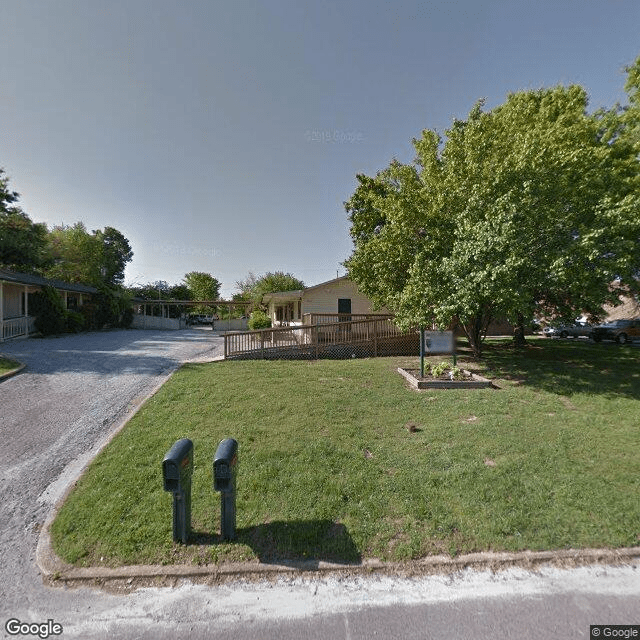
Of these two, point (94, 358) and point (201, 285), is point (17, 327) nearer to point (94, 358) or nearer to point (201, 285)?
point (94, 358)

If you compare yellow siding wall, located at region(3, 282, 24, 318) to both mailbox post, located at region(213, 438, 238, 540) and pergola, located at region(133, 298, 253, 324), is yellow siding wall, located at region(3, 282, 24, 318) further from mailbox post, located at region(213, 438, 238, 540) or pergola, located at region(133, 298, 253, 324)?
mailbox post, located at region(213, 438, 238, 540)

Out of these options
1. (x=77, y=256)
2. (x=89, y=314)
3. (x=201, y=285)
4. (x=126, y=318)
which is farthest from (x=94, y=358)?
(x=201, y=285)

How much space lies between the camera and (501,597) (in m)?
2.29

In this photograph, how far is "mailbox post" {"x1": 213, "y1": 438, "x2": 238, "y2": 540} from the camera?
269 centimetres

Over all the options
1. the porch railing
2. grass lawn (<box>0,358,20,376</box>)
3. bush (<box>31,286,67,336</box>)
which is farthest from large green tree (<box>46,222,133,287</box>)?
grass lawn (<box>0,358,20,376</box>)

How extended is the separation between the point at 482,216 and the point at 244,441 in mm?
7540

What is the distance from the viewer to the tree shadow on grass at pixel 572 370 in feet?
23.0

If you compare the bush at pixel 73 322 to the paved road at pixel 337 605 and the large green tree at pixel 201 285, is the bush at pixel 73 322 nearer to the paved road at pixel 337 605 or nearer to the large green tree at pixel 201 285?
the paved road at pixel 337 605

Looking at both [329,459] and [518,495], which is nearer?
[518,495]

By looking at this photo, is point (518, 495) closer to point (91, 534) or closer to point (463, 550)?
point (463, 550)

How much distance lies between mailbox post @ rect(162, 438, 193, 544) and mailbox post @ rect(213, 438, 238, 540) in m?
0.28

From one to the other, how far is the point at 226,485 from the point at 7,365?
9897 mm

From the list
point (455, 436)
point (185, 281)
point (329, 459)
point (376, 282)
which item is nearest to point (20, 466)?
point (329, 459)

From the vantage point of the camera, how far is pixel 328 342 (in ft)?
36.5
